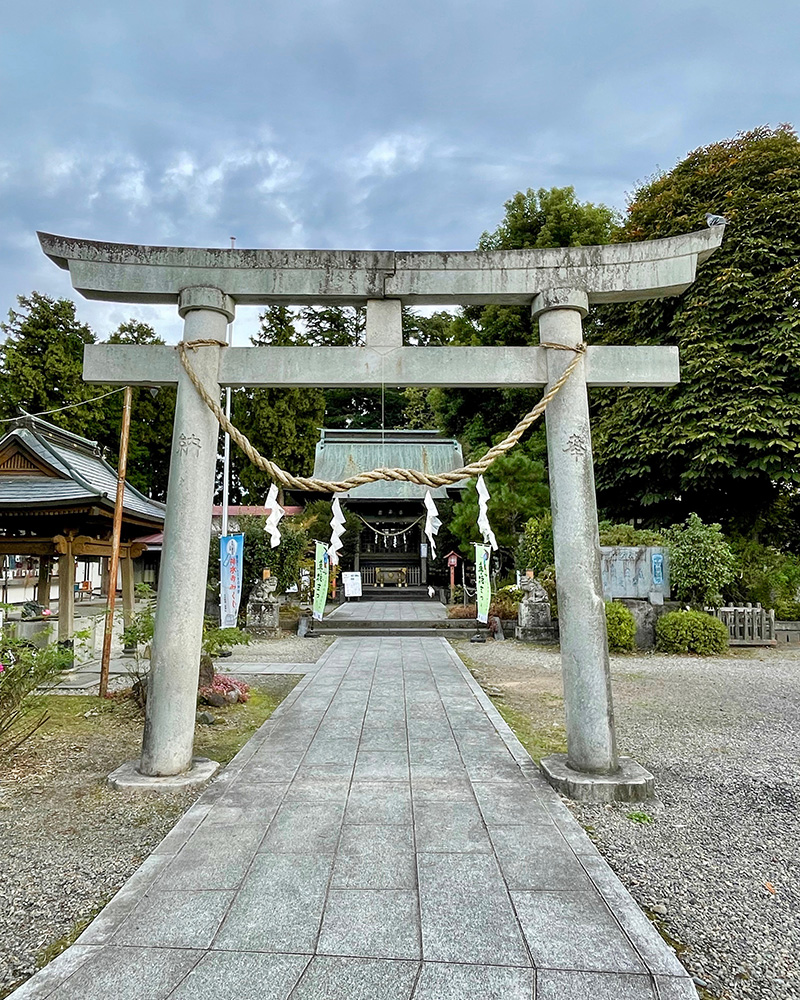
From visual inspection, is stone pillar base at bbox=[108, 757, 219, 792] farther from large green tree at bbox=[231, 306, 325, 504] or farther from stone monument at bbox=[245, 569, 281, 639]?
large green tree at bbox=[231, 306, 325, 504]

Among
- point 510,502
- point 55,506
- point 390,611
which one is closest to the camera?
point 55,506

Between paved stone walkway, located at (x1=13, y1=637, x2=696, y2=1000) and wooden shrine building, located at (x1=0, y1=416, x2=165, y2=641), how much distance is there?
20.8ft

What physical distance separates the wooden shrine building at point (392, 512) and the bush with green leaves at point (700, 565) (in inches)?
403

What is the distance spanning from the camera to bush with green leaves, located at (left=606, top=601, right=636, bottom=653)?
11.1 metres

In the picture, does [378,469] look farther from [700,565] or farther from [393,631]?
[393,631]

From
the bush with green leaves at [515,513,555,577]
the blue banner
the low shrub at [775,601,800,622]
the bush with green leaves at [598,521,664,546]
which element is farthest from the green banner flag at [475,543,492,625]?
the low shrub at [775,601,800,622]

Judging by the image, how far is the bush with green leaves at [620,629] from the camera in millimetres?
11078

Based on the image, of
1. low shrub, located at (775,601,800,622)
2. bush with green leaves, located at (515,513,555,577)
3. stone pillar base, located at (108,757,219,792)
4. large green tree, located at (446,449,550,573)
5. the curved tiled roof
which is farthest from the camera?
large green tree, located at (446,449,550,573)

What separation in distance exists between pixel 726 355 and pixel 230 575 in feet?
40.2

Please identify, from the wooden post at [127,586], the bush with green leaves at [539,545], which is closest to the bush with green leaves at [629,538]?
the bush with green leaves at [539,545]

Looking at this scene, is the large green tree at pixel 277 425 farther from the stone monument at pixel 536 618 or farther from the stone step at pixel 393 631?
the stone monument at pixel 536 618

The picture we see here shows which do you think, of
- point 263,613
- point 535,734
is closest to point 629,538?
point 535,734

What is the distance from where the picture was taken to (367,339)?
14.8 ft

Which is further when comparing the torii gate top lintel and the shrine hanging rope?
the torii gate top lintel
